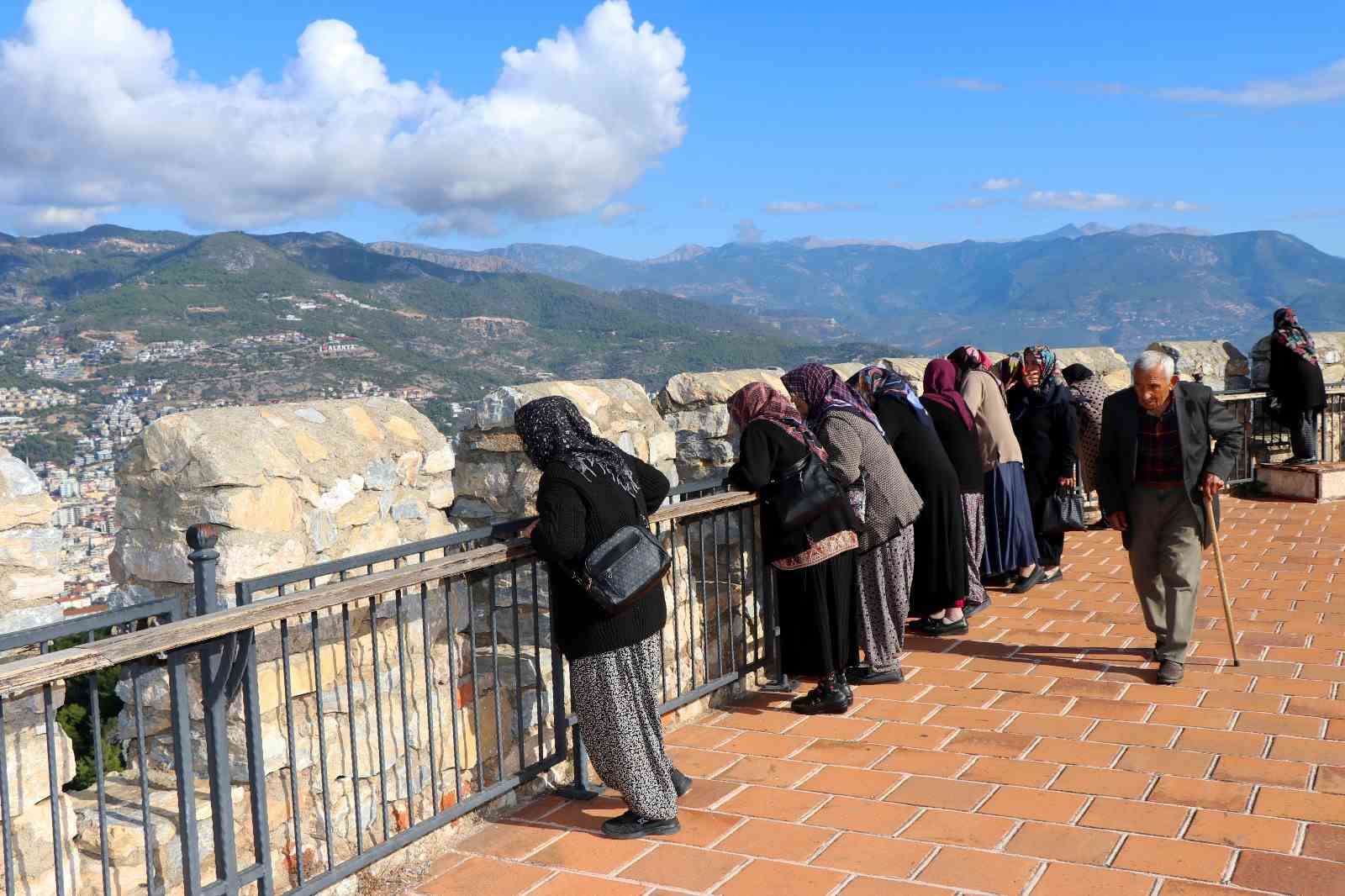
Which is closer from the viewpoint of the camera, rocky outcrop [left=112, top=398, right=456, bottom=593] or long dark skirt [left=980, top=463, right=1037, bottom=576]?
rocky outcrop [left=112, top=398, right=456, bottom=593]

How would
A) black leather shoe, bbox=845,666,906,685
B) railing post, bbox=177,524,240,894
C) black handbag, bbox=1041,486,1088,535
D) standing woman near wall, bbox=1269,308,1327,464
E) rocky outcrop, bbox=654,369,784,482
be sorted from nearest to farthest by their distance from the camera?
1. railing post, bbox=177,524,240,894
2. black leather shoe, bbox=845,666,906,685
3. rocky outcrop, bbox=654,369,784,482
4. black handbag, bbox=1041,486,1088,535
5. standing woman near wall, bbox=1269,308,1327,464

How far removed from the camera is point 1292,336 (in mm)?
11180

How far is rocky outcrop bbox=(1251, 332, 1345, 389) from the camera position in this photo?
41.4ft

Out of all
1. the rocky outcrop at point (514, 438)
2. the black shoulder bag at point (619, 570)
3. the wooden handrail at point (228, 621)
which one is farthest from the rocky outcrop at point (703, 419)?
the black shoulder bag at point (619, 570)

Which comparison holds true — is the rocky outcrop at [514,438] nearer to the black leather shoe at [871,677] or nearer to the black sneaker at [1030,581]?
the black leather shoe at [871,677]

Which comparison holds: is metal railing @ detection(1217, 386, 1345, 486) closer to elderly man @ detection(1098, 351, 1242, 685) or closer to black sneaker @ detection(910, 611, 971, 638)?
black sneaker @ detection(910, 611, 971, 638)

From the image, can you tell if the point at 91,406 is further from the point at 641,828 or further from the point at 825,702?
the point at 641,828

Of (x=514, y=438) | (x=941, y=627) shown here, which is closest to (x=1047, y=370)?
(x=941, y=627)

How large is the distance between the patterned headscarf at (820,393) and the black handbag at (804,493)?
360mm

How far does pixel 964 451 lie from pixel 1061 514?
1437 mm

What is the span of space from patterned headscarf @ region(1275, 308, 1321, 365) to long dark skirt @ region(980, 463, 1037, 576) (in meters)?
5.60

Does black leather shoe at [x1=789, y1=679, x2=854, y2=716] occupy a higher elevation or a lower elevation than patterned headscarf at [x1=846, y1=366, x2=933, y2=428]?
lower

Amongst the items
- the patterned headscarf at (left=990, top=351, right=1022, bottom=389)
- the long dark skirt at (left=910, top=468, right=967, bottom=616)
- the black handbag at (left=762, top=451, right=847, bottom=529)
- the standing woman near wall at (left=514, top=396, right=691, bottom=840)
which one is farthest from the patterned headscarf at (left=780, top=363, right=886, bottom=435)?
the patterned headscarf at (left=990, top=351, right=1022, bottom=389)

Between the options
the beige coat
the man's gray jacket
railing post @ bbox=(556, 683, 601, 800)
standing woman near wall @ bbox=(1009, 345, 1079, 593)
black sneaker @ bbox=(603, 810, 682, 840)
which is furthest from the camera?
standing woman near wall @ bbox=(1009, 345, 1079, 593)
